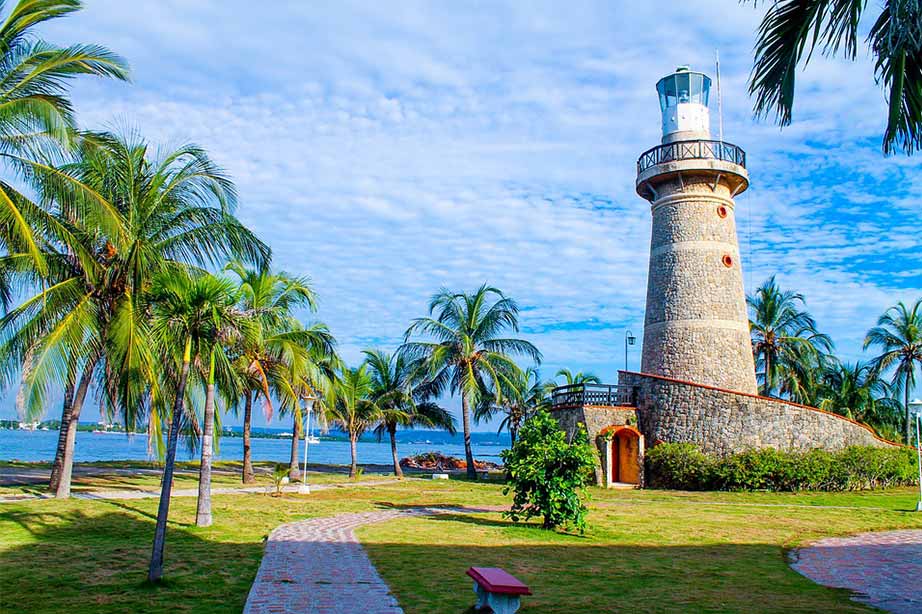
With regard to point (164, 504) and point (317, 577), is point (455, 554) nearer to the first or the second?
point (317, 577)

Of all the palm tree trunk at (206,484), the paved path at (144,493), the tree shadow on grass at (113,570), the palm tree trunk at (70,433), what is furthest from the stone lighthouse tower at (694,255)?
the tree shadow on grass at (113,570)

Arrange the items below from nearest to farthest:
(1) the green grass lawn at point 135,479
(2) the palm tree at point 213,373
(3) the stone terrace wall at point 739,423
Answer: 1. (2) the palm tree at point 213,373
2. (1) the green grass lawn at point 135,479
3. (3) the stone terrace wall at point 739,423

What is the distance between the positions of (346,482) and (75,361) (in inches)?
593

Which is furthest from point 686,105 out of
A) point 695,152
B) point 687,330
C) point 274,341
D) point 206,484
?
point 206,484

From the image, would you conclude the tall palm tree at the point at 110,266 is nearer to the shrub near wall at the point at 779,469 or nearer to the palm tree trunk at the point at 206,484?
the palm tree trunk at the point at 206,484

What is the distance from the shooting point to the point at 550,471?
1365cm

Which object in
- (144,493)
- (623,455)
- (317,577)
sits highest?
(623,455)

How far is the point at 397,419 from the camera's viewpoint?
31891 millimetres

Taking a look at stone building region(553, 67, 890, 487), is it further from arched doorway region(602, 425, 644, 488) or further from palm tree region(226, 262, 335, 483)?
palm tree region(226, 262, 335, 483)

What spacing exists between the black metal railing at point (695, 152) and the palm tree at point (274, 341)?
45.1 feet

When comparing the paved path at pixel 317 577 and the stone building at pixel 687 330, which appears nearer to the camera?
the paved path at pixel 317 577

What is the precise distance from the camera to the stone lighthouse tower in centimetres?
2605

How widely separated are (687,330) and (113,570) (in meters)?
21.4

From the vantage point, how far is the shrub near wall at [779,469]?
74.0 feet
